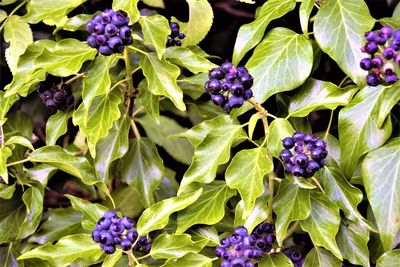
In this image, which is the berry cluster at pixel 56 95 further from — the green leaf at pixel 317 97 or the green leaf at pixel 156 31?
the green leaf at pixel 317 97

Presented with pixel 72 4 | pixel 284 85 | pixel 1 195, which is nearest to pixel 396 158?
pixel 284 85

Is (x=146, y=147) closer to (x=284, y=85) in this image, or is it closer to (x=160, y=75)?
(x=160, y=75)

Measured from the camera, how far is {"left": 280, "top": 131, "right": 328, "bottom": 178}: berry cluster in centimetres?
120

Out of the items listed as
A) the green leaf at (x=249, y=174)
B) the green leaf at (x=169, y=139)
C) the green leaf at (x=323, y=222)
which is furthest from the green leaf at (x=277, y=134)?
the green leaf at (x=169, y=139)

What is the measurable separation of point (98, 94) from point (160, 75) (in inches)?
5.0

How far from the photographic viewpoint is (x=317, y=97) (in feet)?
4.45

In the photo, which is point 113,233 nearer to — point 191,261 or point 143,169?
point 191,261

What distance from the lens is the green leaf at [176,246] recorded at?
51.1 inches

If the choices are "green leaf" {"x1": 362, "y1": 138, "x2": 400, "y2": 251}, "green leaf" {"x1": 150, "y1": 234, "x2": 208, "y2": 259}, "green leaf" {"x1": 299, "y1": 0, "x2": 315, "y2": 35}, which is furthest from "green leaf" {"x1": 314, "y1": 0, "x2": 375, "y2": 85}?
"green leaf" {"x1": 150, "y1": 234, "x2": 208, "y2": 259}

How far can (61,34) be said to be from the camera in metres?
1.68

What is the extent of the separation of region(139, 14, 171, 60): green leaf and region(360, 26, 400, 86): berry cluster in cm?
38

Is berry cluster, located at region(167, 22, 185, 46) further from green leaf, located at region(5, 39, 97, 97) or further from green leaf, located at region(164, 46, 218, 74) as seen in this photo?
green leaf, located at region(5, 39, 97, 97)

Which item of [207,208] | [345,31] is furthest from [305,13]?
[207,208]

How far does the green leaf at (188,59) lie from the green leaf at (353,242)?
0.40 metres
